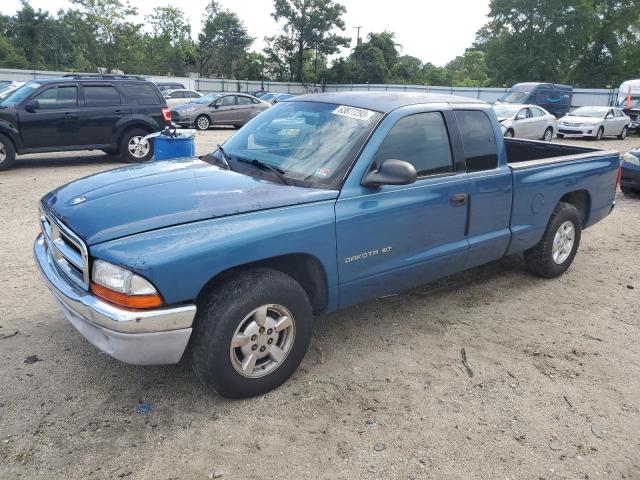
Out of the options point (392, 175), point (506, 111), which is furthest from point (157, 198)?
point (506, 111)

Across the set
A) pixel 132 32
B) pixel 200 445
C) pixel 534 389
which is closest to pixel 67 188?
pixel 200 445

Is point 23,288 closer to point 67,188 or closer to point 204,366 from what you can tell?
point 67,188

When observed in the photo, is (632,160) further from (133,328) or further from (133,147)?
(133,328)

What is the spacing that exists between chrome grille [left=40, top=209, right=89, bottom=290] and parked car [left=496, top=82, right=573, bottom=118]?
22.5m

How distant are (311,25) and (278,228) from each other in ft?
213

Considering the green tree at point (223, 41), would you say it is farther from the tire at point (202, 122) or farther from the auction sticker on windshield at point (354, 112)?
the auction sticker on windshield at point (354, 112)

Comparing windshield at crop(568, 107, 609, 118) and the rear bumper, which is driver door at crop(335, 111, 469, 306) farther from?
windshield at crop(568, 107, 609, 118)

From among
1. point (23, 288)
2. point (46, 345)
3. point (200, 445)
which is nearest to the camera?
point (200, 445)

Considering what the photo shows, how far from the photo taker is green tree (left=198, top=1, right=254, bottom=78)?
65.3 metres

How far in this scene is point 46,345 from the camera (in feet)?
12.0

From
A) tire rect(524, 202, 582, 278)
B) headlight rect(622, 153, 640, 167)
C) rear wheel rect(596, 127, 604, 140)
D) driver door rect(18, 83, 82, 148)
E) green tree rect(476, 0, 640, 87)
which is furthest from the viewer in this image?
green tree rect(476, 0, 640, 87)

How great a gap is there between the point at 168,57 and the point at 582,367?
226 ft

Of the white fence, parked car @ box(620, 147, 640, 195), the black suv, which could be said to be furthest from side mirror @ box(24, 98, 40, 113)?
the white fence

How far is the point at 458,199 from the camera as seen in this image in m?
3.98
